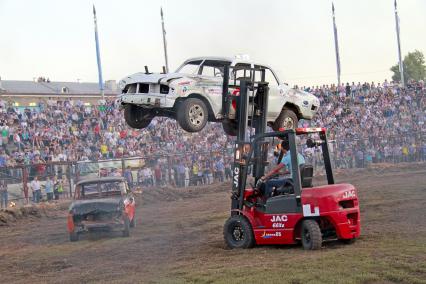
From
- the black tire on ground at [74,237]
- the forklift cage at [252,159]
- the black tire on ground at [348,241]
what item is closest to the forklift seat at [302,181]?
the forklift cage at [252,159]

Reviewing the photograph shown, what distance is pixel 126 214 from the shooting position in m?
14.9

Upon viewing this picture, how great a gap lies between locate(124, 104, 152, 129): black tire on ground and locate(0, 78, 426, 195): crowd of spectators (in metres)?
11.4

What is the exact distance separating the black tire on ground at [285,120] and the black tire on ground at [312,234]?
3369 millimetres

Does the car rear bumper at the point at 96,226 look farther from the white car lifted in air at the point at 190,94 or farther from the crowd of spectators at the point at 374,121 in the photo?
the crowd of spectators at the point at 374,121

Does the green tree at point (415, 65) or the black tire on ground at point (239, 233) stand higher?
the green tree at point (415, 65)

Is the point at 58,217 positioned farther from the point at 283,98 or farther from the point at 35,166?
the point at 283,98

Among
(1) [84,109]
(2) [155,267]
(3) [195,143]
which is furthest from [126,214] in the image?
(1) [84,109]

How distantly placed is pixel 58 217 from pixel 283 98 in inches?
402

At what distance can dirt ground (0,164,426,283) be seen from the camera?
28.8ft

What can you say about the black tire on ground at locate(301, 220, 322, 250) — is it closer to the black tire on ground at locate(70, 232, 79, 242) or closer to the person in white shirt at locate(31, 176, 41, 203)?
the black tire on ground at locate(70, 232, 79, 242)

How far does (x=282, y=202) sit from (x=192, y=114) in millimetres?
2498

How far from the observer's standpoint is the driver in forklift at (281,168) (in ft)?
35.2

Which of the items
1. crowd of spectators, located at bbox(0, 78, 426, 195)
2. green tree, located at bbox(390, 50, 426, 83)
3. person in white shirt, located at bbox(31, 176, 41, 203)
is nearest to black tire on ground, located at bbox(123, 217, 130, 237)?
person in white shirt, located at bbox(31, 176, 41, 203)

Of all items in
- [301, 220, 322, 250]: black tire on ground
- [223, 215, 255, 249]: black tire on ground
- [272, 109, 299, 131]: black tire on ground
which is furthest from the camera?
[272, 109, 299, 131]: black tire on ground
